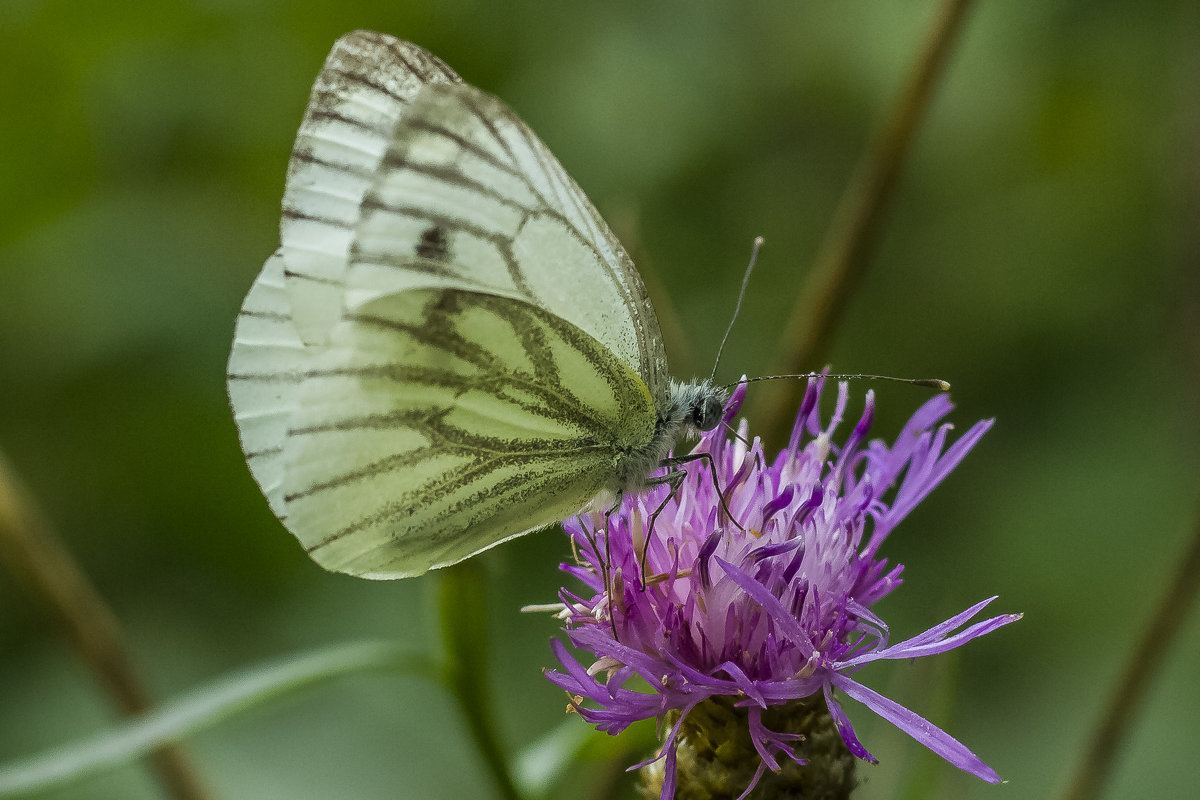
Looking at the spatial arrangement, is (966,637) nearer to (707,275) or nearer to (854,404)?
(707,275)

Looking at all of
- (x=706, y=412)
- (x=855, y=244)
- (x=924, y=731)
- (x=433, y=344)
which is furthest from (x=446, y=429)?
(x=855, y=244)

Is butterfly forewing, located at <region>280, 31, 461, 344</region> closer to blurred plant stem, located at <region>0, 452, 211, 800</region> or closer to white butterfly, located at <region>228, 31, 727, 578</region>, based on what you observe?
white butterfly, located at <region>228, 31, 727, 578</region>

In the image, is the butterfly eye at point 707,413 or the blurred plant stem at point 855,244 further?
the blurred plant stem at point 855,244

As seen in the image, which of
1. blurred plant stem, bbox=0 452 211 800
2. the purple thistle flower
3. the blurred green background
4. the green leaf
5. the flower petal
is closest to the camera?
the flower petal

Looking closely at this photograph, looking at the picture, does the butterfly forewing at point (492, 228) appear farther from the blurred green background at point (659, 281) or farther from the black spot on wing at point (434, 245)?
the blurred green background at point (659, 281)

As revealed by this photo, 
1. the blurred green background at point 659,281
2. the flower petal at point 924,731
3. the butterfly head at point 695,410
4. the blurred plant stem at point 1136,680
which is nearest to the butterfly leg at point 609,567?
the butterfly head at point 695,410

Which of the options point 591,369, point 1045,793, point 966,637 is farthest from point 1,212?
point 1045,793

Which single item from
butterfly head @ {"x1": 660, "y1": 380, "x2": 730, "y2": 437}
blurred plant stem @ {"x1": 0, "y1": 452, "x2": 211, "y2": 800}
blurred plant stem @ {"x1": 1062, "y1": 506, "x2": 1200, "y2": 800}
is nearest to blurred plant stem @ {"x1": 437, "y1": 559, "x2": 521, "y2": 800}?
butterfly head @ {"x1": 660, "y1": 380, "x2": 730, "y2": 437}
